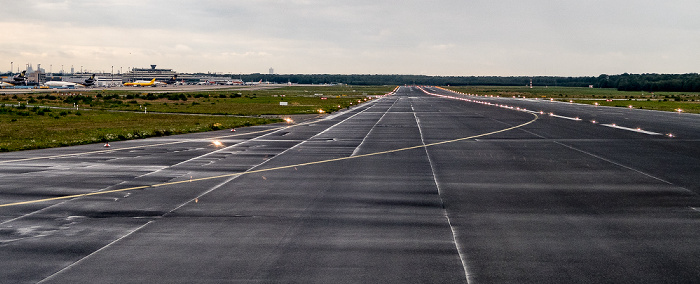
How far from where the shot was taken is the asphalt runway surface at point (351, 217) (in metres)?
8.34

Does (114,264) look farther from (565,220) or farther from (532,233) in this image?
(565,220)

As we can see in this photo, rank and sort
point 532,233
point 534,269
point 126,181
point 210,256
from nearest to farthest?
point 534,269
point 210,256
point 532,233
point 126,181

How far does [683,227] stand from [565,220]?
2246 millimetres

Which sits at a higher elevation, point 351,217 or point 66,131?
point 351,217

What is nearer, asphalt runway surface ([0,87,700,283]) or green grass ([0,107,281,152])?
asphalt runway surface ([0,87,700,283])

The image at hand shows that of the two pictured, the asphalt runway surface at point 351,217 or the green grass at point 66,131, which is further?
the green grass at point 66,131

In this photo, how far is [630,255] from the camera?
9016mm

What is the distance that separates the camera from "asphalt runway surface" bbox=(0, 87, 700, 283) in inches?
328

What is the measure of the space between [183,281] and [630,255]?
7285 millimetres

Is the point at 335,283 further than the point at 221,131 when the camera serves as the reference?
No

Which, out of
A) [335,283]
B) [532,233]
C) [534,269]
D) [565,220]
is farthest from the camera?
[565,220]

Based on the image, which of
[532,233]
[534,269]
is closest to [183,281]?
[534,269]

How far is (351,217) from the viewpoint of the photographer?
38.5ft

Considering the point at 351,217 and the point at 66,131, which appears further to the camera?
the point at 66,131
